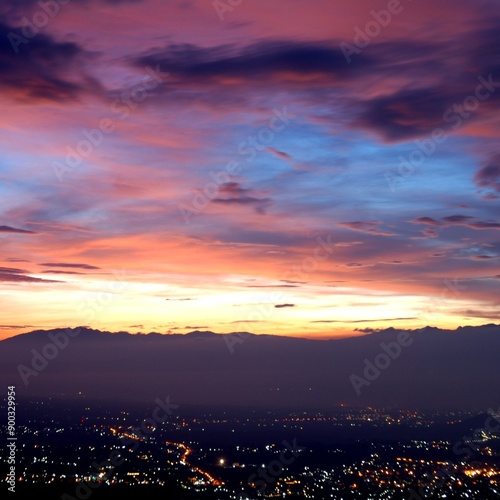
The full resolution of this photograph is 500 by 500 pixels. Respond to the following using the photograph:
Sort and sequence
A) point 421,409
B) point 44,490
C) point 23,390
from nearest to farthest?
point 44,490, point 421,409, point 23,390

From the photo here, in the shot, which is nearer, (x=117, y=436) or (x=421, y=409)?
(x=117, y=436)

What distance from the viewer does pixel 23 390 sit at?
12838cm

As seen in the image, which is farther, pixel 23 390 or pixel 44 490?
pixel 23 390

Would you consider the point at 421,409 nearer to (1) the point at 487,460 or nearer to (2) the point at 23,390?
(1) the point at 487,460

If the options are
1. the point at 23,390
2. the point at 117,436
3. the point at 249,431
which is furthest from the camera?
the point at 23,390

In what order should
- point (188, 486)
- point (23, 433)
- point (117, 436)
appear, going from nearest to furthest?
point (188, 486), point (23, 433), point (117, 436)

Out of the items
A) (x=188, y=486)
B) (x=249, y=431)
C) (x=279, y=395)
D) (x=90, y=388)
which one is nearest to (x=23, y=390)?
(x=90, y=388)

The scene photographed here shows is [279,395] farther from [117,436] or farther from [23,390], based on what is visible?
[117,436]

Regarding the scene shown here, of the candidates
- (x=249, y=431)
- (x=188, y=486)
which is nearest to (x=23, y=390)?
(x=249, y=431)

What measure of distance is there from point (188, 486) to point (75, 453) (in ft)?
33.6

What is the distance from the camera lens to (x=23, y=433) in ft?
157

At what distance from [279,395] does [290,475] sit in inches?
4242

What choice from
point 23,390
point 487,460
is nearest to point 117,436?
point 487,460

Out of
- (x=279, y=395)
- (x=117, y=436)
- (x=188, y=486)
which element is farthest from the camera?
(x=279, y=395)
